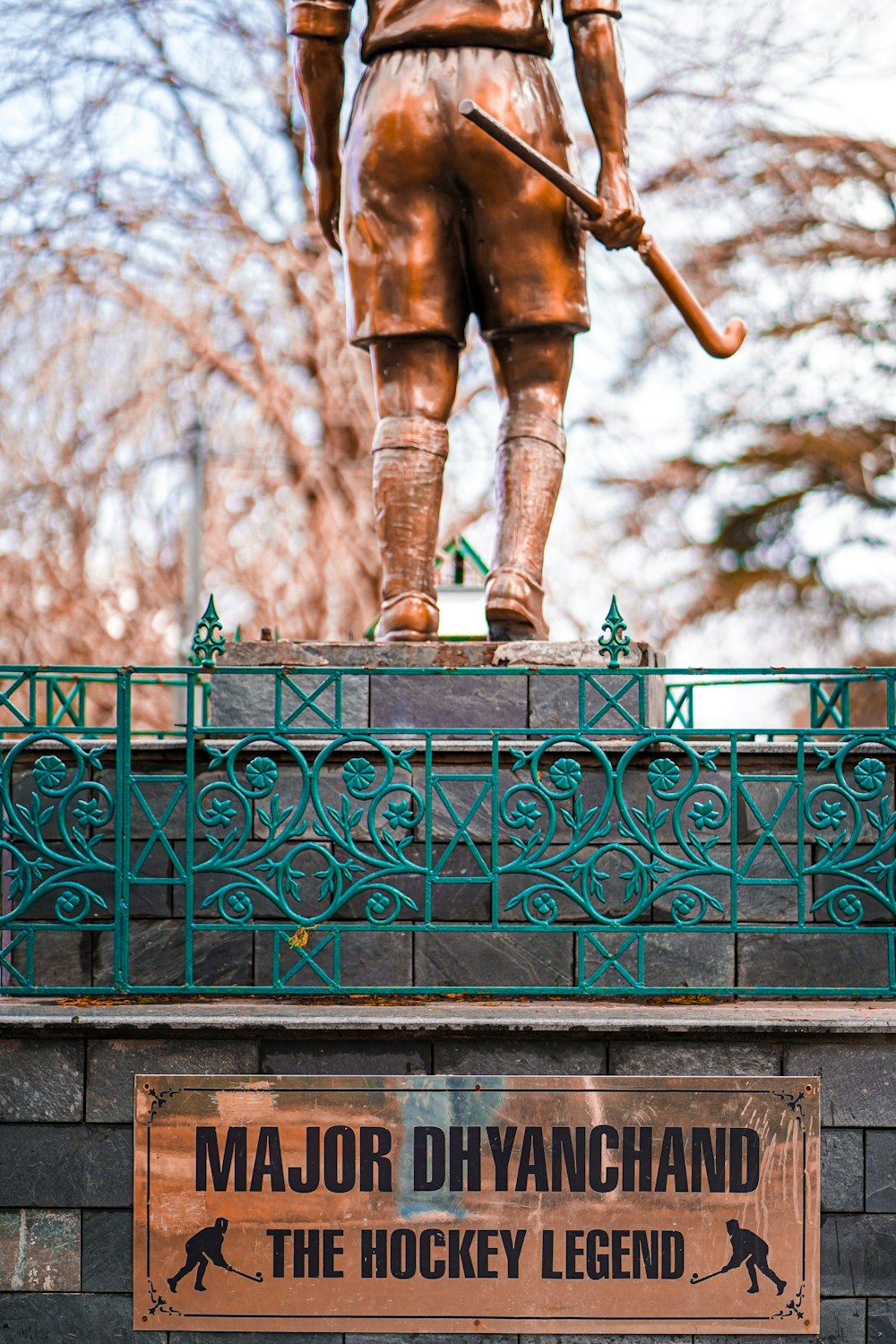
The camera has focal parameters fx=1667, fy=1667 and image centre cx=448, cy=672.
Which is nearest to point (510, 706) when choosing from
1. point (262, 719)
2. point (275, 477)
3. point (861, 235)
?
point (262, 719)

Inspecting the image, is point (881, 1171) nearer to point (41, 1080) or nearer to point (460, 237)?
point (41, 1080)

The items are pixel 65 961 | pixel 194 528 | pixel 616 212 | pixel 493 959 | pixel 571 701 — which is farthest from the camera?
pixel 194 528

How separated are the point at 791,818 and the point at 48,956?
219cm

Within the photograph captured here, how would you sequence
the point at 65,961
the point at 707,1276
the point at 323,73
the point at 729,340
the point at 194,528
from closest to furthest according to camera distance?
the point at 707,1276
the point at 65,961
the point at 323,73
the point at 729,340
the point at 194,528

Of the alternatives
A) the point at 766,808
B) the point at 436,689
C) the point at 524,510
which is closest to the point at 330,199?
the point at 524,510

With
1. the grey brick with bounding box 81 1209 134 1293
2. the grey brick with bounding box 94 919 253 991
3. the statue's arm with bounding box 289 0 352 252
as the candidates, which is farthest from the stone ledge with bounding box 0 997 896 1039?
the statue's arm with bounding box 289 0 352 252

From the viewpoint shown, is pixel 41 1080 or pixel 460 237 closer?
pixel 41 1080

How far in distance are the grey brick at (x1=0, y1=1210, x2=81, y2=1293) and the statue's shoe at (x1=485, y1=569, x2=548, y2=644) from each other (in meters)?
2.27

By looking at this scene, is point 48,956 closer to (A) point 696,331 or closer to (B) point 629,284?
(A) point 696,331

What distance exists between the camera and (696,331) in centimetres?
585

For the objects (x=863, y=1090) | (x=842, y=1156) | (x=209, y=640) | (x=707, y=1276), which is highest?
(x=209, y=640)

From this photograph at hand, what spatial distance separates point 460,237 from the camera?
18.2ft

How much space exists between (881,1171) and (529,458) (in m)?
2.57

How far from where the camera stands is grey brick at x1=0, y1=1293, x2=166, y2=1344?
4094 mm
